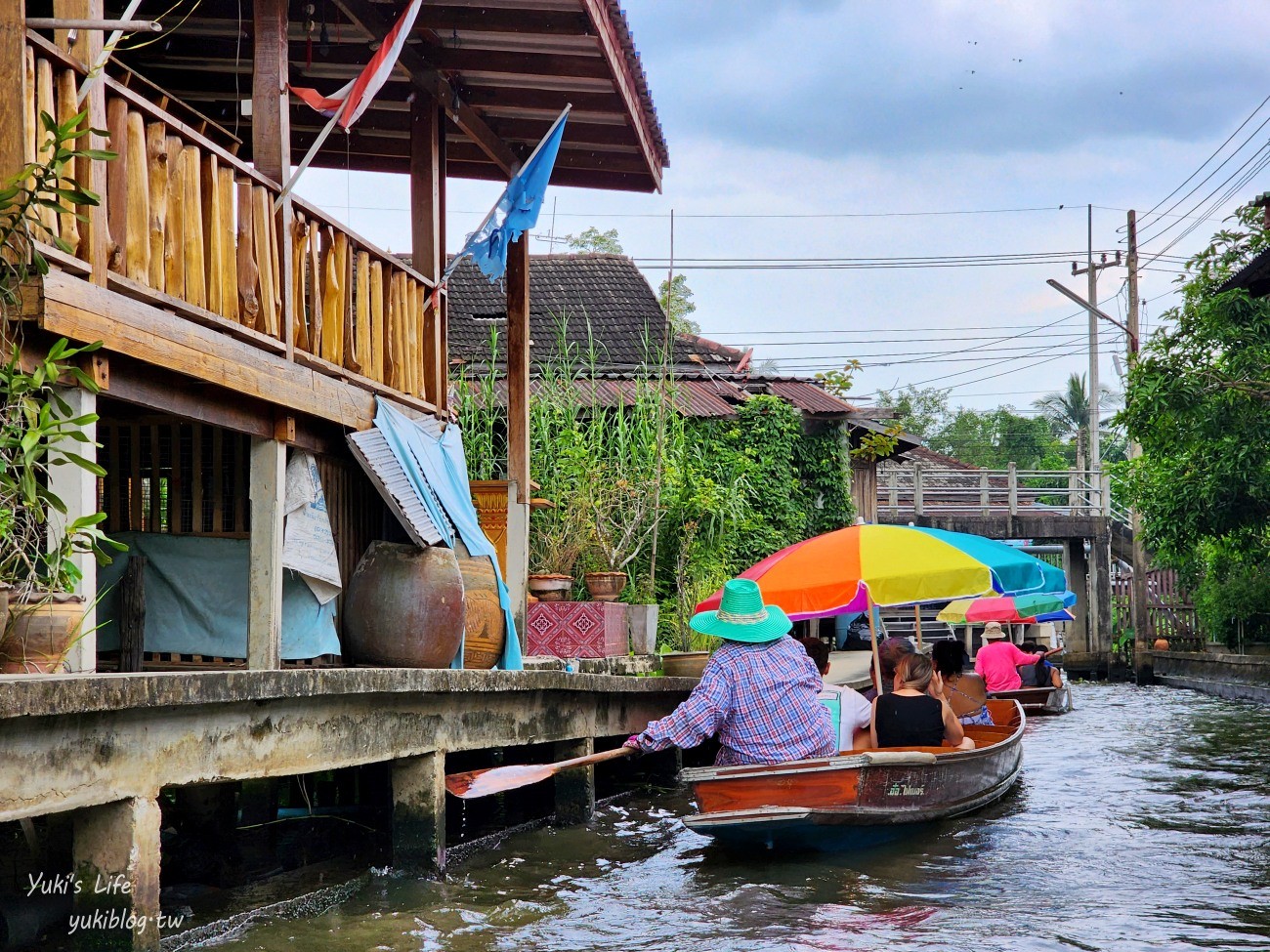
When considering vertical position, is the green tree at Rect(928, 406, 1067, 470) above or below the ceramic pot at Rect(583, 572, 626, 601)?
above

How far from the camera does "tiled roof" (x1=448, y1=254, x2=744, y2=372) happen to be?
70.8ft

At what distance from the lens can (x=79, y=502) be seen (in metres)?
5.89

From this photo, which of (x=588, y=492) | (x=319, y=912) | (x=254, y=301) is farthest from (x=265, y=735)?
(x=588, y=492)

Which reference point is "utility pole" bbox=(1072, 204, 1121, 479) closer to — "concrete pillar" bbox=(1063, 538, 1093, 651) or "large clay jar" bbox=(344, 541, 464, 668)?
"concrete pillar" bbox=(1063, 538, 1093, 651)

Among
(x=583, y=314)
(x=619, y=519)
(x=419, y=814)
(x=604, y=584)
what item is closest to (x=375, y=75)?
(x=419, y=814)

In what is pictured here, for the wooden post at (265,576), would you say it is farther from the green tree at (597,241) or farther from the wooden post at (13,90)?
the green tree at (597,241)

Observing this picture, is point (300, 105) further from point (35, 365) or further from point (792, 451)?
point (792, 451)

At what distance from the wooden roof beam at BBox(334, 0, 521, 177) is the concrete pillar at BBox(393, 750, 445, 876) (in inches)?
187

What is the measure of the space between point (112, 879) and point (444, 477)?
4.77m

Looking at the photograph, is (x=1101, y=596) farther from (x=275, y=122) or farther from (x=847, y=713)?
(x=275, y=122)

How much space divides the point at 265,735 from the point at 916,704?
482 centimetres

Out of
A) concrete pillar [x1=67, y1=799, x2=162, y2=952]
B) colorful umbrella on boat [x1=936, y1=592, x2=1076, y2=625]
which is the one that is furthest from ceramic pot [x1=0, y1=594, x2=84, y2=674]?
colorful umbrella on boat [x1=936, y1=592, x2=1076, y2=625]

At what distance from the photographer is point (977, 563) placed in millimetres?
10953

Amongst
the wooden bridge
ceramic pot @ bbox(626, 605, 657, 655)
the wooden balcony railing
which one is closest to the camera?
the wooden balcony railing
